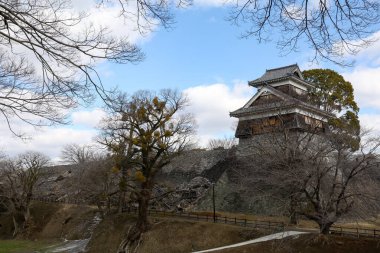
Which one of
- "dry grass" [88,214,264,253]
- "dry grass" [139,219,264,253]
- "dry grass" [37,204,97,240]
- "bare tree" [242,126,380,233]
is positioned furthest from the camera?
"dry grass" [37,204,97,240]

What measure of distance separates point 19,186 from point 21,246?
951 centimetres

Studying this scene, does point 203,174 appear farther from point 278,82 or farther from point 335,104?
point 335,104

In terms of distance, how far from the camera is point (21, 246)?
3181cm

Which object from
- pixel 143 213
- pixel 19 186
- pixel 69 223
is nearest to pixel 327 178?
pixel 143 213

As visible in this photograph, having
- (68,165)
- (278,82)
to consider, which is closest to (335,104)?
(278,82)

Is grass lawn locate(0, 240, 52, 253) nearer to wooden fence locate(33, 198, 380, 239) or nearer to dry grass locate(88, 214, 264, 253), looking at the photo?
dry grass locate(88, 214, 264, 253)

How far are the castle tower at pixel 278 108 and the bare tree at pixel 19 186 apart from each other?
71.4 feet

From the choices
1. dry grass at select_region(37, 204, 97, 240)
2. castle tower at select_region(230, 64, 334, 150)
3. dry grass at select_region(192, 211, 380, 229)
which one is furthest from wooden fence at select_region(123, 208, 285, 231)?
dry grass at select_region(37, 204, 97, 240)

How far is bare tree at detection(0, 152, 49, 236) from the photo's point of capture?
3841cm

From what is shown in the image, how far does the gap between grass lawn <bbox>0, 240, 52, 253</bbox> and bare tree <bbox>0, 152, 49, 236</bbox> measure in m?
4.20

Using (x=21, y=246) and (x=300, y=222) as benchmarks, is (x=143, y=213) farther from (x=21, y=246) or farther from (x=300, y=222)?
(x=21, y=246)

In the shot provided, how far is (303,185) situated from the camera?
1644 centimetres

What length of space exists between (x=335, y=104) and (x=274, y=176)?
16.1 metres

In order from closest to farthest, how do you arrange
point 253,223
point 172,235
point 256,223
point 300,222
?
1. point 256,223
2. point 253,223
3. point 300,222
4. point 172,235
